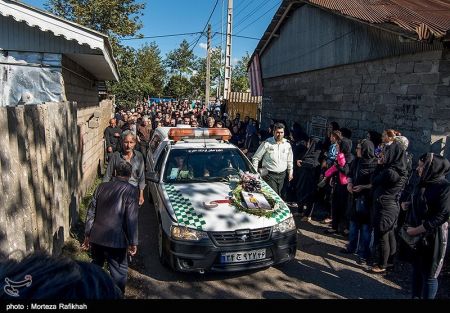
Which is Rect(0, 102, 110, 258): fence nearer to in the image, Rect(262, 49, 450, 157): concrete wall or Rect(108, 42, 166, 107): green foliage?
Rect(262, 49, 450, 157): concrete wall

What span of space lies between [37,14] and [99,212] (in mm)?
4752

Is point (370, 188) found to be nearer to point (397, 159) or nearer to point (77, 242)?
point (397, 159)

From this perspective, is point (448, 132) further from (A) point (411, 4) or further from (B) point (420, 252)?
(A) point (411, 4)

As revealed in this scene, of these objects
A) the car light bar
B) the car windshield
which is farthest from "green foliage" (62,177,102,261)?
the car light bar

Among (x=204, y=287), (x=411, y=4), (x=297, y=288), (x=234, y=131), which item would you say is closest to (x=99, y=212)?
(x=204, y=287)

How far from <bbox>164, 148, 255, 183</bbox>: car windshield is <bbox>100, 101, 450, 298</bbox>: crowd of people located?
54 cm

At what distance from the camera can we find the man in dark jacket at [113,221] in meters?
3.87

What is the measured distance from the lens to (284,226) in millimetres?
5156

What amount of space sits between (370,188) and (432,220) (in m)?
1.67

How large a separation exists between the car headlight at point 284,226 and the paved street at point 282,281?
27.1 inches

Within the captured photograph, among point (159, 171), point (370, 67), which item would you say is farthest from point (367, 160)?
point (370, 67)

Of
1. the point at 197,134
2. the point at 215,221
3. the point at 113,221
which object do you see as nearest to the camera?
the point at 113,221

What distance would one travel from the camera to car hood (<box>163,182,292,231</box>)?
484 cm

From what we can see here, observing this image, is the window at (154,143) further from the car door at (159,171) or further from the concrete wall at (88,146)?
the car door at (159,171)
